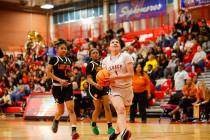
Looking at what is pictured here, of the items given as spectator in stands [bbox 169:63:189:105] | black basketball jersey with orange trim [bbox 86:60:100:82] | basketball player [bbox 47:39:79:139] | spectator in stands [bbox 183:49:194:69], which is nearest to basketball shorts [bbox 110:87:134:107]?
basketball player [bbox 47:39:79:139]

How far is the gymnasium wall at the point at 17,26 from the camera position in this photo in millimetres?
38125

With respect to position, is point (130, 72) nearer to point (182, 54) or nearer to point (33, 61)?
point (182, 54)

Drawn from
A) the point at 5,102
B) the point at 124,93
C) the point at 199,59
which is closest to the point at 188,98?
the point at 199,59

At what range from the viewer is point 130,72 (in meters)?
7.79

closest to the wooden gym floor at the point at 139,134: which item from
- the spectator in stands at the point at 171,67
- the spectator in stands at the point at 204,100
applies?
the spectator in stands at the point at 204,100

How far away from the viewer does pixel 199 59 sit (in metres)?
18.3

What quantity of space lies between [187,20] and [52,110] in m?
8.44

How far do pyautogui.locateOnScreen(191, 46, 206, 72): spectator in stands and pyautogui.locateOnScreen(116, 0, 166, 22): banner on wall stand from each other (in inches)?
434

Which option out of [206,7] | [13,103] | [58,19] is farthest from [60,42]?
[58,19]

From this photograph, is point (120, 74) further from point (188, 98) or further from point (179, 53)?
point (179, 53)

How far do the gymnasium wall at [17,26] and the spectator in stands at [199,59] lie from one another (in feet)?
70.2

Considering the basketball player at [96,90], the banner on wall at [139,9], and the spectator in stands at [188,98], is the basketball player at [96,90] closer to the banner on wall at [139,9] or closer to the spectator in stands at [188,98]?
the spectator in stands at [188,98]

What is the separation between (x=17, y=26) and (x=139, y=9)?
13592 millimetres

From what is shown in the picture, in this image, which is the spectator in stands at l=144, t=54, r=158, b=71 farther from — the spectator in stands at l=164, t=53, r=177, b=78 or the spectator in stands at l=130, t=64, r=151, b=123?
the spectator in stands at l=130, t=64, r=151, b=123
